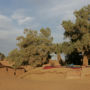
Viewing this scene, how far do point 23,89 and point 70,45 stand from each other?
52.0 feet

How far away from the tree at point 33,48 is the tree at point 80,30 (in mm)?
4028

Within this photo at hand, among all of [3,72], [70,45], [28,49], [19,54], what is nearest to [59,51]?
[70,45]

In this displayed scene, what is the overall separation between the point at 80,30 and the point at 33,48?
7.85 metres

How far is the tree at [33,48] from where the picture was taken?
2358cm

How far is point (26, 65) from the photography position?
25000mm

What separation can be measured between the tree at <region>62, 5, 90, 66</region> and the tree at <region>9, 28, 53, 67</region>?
4028 mm

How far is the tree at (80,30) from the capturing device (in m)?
20.0

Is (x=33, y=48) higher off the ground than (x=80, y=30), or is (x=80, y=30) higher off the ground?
(x=80, y=30)

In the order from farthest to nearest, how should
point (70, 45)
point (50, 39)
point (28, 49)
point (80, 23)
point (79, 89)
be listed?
point (50, 39) < point (28, 49) < point (70, 45) < point (80, 23) < point (79, 89)

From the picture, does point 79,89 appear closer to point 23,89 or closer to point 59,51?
point 23,89

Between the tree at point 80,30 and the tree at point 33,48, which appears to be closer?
the tree at point 80,30

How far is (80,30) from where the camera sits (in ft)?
69.3

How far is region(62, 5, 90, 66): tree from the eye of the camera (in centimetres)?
2002

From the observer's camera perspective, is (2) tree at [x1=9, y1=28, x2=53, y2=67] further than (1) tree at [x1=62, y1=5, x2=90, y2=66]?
Yes
